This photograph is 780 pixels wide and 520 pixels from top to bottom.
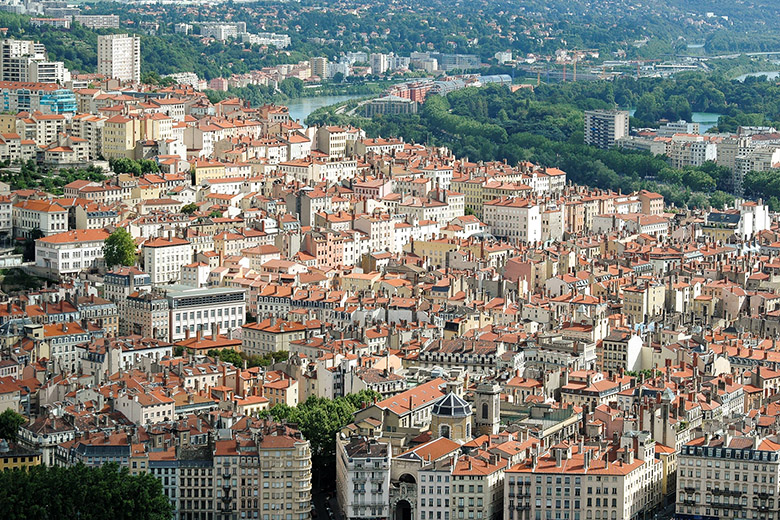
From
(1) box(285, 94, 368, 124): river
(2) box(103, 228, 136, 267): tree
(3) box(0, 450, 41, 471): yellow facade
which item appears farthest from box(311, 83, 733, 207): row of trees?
(3) box(0, 450, 41, 471): yellow facade

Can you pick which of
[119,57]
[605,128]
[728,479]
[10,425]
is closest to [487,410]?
[728,479]

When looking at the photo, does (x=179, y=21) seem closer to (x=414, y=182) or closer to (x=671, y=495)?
(x=414, y=182)

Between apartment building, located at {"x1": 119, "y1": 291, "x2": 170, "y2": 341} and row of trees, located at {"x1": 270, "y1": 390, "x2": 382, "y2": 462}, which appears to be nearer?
row of trees, located at {"x1": 270, "y1": 390, "x2": 382, "y2": 462}

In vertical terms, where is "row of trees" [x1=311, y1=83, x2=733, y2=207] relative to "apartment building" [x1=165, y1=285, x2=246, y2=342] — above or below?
above

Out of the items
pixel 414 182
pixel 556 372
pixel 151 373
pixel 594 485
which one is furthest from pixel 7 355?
pixel 414 182

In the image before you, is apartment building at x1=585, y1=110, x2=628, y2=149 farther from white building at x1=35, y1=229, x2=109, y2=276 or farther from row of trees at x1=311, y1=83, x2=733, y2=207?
white building at x1=35, y1=229, x2=109, y2=276

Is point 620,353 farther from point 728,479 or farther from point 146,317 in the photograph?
point 146,317
